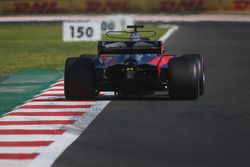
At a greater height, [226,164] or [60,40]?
[226,164]

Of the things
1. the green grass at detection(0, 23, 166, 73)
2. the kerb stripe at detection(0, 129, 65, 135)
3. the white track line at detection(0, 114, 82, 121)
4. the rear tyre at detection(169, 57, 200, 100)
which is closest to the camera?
the kerb stripe at detection(0, 129, 65, 135)

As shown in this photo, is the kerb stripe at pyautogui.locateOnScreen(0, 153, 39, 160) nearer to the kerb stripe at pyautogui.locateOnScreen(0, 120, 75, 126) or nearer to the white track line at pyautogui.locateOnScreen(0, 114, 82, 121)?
the kerb stripe at pyautogui.locateOnScreen(0, 120, 75, 126)

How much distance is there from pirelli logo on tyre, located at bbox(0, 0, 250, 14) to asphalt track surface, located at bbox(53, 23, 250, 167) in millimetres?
48083

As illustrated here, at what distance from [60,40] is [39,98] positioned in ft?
74.5

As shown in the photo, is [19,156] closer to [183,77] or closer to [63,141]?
[63,141]

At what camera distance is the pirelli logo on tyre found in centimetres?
6544

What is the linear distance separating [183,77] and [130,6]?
51640 millimetres

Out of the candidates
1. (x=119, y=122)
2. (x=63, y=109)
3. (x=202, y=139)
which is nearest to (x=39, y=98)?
(x=63, y=109)

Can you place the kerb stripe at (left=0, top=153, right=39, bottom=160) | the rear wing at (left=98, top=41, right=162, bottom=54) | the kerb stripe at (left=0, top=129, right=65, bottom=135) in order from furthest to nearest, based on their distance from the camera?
Answer: the rear wing at (left=98, top=41, right=162, bottom=54) < the kerb stripe at (left=0, top=129, right=65, bottom=135) < the kerb stripe at (left=0, top=153, right=39, bottom=160)

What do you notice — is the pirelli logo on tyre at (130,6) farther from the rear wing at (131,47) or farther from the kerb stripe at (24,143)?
the kerb stripe at (24,143)

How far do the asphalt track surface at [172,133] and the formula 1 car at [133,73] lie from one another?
0.26 m

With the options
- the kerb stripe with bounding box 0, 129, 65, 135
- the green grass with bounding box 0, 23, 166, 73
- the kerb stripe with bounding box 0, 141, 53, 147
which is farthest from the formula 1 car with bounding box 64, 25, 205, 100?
the green grass with bounding box 0, 23, 166, 73

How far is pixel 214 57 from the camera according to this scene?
2609 cm

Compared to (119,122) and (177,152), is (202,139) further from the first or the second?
(119,122)
